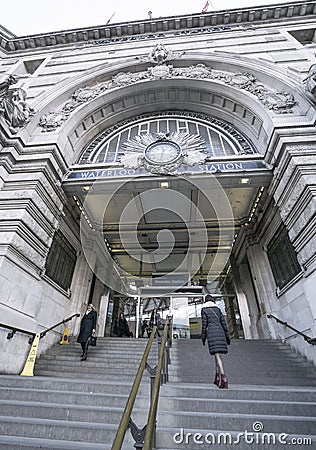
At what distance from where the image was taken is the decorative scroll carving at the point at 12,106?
25.8 ft

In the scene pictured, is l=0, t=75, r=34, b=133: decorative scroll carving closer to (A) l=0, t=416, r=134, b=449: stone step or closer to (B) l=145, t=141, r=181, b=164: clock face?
(B) l=145, t=141, r=181, b=164: clock face

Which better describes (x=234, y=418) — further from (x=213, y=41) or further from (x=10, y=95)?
(x=213, y=41)

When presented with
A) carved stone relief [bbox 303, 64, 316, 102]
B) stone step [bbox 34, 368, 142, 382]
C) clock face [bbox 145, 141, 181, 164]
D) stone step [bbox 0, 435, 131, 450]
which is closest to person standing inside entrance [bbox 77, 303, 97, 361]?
stone step [bbox 34, 368, 142, 382]

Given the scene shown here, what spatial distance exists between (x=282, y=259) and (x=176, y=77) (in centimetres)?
915

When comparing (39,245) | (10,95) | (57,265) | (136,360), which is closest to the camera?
(136,360)

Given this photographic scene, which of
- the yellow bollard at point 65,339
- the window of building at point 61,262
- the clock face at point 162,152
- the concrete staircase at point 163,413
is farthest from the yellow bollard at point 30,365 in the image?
the clock face at point 162,152

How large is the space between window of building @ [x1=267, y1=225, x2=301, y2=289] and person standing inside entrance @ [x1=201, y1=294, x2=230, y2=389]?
4.26 m

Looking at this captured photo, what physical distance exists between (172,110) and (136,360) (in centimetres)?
1070

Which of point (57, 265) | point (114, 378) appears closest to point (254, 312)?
point (114, 378)

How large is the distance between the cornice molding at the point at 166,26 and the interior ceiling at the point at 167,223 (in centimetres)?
1063

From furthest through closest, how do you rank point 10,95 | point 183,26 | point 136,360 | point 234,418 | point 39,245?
point 183,26 → point 10,95 → point 39,245 → point 136,360 → point 234,418

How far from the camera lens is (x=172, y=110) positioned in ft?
38.0

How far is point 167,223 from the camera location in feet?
40.0

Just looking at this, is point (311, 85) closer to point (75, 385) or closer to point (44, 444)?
point (75, 385)
